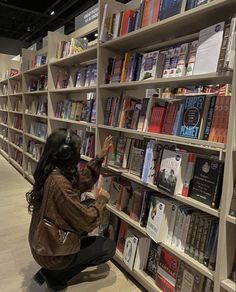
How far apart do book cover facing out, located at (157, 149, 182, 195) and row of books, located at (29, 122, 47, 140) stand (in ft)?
8.74

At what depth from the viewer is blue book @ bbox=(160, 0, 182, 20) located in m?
1.70


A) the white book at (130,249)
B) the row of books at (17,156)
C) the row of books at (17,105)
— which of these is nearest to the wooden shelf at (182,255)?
the white book at (130,249)

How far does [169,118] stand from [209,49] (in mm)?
500

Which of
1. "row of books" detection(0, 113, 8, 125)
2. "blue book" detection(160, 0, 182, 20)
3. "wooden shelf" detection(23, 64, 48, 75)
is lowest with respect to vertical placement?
"row of books" detection(0, 113, 8, 125)

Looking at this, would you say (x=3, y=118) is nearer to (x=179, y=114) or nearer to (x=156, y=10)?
(x=156, y=10)

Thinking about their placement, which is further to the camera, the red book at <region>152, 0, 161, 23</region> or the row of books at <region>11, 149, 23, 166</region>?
the row of books at <region>11, 149, 23, 166</region>

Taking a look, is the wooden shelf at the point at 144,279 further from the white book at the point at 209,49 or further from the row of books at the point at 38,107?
the row of books at the point at 38,107

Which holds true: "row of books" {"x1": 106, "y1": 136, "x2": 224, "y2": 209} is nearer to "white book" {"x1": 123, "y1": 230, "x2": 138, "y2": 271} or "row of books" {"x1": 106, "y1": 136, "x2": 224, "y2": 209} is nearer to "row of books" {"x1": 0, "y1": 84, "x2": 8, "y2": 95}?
"white book" {"x1": 123, "y1": 230, "x2": 138, "y2": 271}

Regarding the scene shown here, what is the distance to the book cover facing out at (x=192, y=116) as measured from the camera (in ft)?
5.25

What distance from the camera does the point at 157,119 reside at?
1.93 metres

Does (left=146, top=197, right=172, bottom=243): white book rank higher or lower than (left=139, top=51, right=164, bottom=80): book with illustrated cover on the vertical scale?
lower

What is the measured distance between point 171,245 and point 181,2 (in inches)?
59.7

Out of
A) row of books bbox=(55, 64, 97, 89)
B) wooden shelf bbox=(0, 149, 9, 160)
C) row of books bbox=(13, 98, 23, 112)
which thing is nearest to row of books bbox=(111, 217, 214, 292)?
row of books bbox=(55, 64, 97, 89)

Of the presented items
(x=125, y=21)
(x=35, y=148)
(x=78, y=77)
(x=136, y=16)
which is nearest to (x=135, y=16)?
(x=136, y=16)
